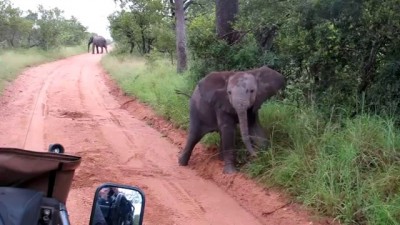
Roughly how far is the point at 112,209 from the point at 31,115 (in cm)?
981

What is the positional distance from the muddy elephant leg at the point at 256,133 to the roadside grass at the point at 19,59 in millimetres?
10384

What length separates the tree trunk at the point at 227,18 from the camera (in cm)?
1068

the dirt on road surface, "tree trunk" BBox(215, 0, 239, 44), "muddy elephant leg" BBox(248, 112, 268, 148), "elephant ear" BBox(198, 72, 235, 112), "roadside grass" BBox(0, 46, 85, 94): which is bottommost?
"roadside grass" BBox(0, 46, 85, 94)

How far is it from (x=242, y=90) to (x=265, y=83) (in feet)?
1.45

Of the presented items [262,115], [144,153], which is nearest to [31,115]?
[144,153]

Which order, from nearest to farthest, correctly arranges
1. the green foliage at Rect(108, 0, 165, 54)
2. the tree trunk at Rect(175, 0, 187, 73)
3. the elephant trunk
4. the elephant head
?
1. the elephant trunk
2. the elephant head
3. the tree trunk at Rect(175, 0, 187, 73)
4. the green foliage at Rect(108, 0, 165, 54)

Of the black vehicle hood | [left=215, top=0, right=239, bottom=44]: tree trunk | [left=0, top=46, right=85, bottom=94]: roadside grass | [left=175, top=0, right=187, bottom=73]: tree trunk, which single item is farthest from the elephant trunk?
[left=0, top=46, right=85, bottom=94]: roadside grass

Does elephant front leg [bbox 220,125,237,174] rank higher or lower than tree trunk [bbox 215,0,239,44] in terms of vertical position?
lower

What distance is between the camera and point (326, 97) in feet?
25.4

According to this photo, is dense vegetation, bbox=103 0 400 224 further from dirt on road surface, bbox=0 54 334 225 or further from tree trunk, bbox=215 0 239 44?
dirt on road surface, bbox=0 54 334 225

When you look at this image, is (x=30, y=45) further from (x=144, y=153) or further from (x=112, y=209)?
(x=112, y=209)

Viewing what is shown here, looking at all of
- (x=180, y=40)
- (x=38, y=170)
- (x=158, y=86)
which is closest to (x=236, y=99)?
(x=38, y=170)

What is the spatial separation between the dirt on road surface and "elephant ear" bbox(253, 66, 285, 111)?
3.37 feet

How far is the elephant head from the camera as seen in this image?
6930 millimetres
